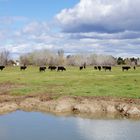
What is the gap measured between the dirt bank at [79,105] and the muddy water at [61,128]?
1.98 m

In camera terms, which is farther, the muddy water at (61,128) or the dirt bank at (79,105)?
the dirt bank at (79,105)

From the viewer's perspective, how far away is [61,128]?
24906 millimetres

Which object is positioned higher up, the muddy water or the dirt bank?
the dirt bank

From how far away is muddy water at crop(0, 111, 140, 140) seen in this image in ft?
72.5

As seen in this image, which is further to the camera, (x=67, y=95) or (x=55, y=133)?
(x=67, y=95)

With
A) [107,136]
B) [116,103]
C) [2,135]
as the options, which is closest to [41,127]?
[2,135]

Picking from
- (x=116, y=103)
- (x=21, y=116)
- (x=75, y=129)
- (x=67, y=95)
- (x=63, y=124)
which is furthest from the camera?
(x=67, y=95)

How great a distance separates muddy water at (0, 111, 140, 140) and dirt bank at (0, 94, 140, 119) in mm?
1982

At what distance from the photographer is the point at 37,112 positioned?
3092 cm

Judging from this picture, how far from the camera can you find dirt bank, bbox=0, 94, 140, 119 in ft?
99.7

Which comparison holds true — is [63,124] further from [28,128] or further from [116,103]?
[116,103]

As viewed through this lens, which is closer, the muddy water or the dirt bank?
the muddy water

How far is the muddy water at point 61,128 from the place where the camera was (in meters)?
22.1

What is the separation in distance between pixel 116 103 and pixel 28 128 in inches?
365
